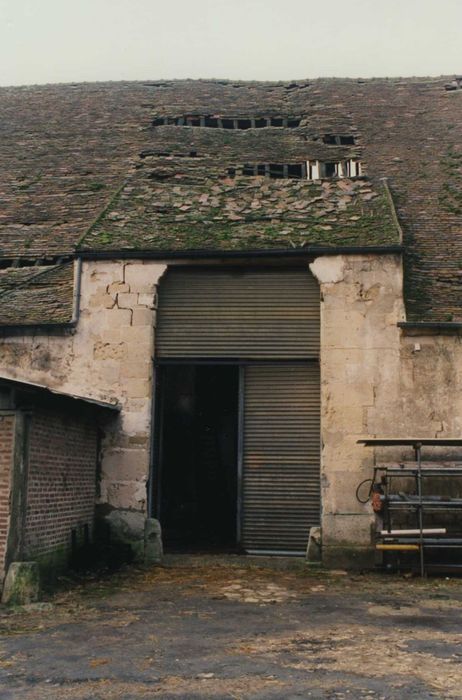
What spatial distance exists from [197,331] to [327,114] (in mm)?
9585

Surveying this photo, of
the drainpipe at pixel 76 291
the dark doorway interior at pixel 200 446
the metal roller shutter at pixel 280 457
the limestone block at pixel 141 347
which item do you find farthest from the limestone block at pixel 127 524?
the dark doorway interior at pixel 200 446

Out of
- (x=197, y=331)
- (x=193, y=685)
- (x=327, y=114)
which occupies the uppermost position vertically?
(x=327, y=114)

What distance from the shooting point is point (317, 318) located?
11461mm

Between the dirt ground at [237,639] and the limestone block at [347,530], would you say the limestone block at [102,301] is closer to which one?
the dirt ground at [237,639]

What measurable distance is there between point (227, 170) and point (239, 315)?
465 cm

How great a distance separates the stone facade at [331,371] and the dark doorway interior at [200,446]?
557cm

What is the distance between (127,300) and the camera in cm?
1155

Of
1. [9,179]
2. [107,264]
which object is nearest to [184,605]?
[107,264]

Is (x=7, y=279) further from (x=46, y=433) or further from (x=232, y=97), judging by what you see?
(x=232, y=97)

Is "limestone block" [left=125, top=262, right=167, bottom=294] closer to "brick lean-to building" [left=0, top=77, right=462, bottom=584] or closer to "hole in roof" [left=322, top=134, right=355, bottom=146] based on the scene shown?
"brick lean-to building" [left=0, top=77, right=462, bottom=584]

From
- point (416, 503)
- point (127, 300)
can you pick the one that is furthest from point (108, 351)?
point (416, 503)

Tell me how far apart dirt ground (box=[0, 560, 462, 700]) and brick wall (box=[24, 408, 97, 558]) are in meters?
0.77

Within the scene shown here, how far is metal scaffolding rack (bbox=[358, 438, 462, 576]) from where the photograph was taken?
32.2 ft

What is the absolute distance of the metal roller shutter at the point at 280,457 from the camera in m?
11.1
